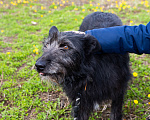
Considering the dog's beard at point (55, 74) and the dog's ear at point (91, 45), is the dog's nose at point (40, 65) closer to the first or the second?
the dog's beard at point (55, 74)

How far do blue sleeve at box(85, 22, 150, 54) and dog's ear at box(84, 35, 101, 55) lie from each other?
0.11 meters

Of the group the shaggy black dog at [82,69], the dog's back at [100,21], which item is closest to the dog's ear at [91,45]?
the shaggy black dog at [82,69]

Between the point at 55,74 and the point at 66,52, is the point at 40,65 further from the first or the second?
the point at 66,52

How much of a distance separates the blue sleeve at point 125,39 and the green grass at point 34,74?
4.42 feet

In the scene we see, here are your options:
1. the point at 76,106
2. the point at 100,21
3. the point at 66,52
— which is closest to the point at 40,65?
the point at 66,52

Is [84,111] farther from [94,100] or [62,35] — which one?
[62,35]

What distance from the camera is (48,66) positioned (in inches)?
87.4

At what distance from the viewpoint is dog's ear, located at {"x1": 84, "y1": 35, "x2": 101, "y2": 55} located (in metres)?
2.39

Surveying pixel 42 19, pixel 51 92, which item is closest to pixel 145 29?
pixel 51 92

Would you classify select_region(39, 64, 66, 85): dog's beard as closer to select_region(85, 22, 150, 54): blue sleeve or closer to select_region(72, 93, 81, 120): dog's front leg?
select_region(72, 93, 81, 120): dog's front leg

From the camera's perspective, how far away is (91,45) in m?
2.42

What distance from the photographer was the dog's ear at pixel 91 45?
2.39 m

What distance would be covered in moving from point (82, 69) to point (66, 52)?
1.16 ft

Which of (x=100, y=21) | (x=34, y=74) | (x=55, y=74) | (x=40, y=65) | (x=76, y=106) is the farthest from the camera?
(x=34, y=74)
